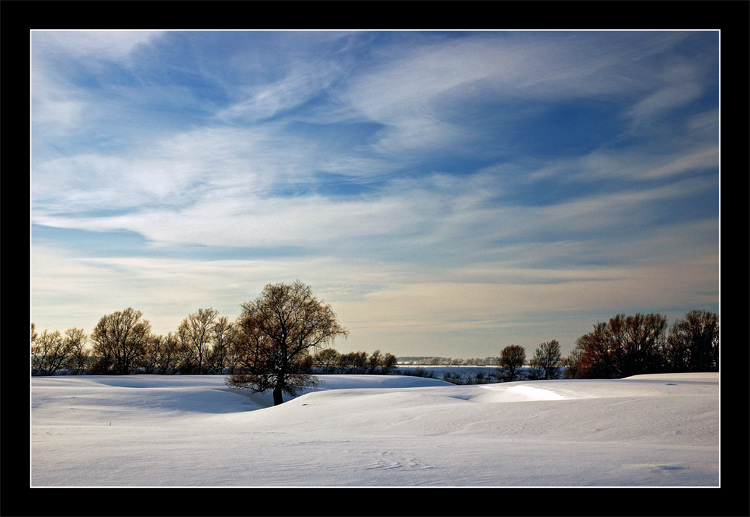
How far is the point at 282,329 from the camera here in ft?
90.0

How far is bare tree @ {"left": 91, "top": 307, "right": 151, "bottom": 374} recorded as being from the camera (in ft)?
150

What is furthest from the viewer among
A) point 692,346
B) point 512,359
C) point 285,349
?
point 512,359

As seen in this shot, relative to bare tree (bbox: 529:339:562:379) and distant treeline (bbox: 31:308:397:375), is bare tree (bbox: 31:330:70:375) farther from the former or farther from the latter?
bare tree (bbox: 529:339:562:379)

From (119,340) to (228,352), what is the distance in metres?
10.4

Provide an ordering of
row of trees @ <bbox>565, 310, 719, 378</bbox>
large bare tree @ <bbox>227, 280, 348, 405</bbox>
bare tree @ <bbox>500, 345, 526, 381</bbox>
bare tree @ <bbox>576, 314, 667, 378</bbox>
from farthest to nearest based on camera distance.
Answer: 1. bare tree @ <bbox>500, 345, 526, 381</bbox>
2. bare tree @ <bbox>576, 314, 667, 378</bbox>
3. row of trees @ <bbox>565, 310, 719, 378</bbox>
4. large bare tree @ <bbox>227, 280, 348, 405</bbox>

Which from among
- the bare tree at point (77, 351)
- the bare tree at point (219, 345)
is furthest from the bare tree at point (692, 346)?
the bare tree at point (77, 351)

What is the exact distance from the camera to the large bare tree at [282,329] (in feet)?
89.9

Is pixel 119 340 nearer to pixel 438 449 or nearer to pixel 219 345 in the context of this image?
pixel 219 345

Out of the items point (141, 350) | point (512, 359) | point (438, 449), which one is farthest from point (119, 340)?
point (438, 449)

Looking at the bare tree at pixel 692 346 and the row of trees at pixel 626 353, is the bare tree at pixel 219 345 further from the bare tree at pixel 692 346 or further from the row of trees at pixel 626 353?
the bare tree at pixel 692 346

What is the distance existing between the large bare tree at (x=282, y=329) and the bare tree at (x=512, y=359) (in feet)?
90.5

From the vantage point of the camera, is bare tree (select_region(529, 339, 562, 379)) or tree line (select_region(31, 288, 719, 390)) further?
bare tree (select_region(529, 339, 562, 379))

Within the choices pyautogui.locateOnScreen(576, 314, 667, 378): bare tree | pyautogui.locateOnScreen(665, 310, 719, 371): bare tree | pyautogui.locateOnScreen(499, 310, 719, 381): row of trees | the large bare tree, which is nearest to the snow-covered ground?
the large bare tree

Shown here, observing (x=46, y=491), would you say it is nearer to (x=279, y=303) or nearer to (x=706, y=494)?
(x=706, y=494)
